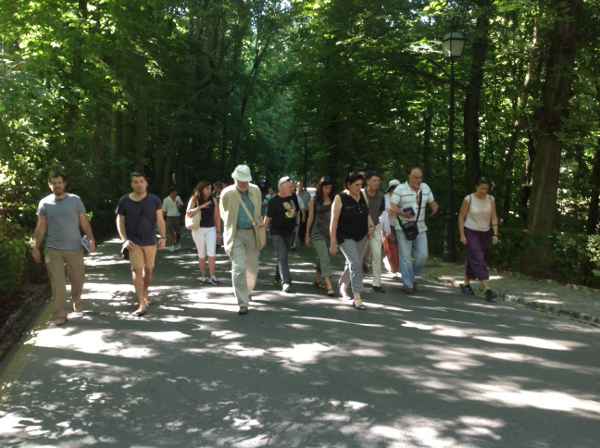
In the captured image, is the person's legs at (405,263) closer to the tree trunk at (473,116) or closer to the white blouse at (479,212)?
the white blouse at (479,212)

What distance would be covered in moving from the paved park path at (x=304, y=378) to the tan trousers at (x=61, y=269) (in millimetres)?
334

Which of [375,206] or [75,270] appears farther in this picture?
[375,206]

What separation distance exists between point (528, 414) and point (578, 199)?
12331mm

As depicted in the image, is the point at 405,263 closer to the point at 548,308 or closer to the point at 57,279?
the point at 548,308

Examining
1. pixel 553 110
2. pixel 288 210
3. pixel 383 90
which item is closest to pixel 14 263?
pixel 288 210

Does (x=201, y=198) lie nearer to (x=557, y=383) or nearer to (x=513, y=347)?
(x=513, y=347)

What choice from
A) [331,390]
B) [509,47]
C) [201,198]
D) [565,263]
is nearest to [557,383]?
[331,390]

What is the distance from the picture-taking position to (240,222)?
359 inches

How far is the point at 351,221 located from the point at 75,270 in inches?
147

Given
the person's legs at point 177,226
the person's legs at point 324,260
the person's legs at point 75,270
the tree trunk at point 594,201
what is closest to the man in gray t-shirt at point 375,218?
the person's legs at point 324,260

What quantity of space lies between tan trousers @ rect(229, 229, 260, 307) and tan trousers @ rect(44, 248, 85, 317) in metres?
1.98

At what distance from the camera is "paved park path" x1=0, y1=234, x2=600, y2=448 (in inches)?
178

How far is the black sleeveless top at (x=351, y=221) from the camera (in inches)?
371

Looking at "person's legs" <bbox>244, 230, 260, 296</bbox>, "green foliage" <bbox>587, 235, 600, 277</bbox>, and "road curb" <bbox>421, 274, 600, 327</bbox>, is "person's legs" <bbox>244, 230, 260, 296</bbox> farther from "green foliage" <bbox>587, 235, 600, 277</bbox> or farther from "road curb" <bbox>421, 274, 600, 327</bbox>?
"green foliage" <bbox>587, 235, 600, 277</bbox>
